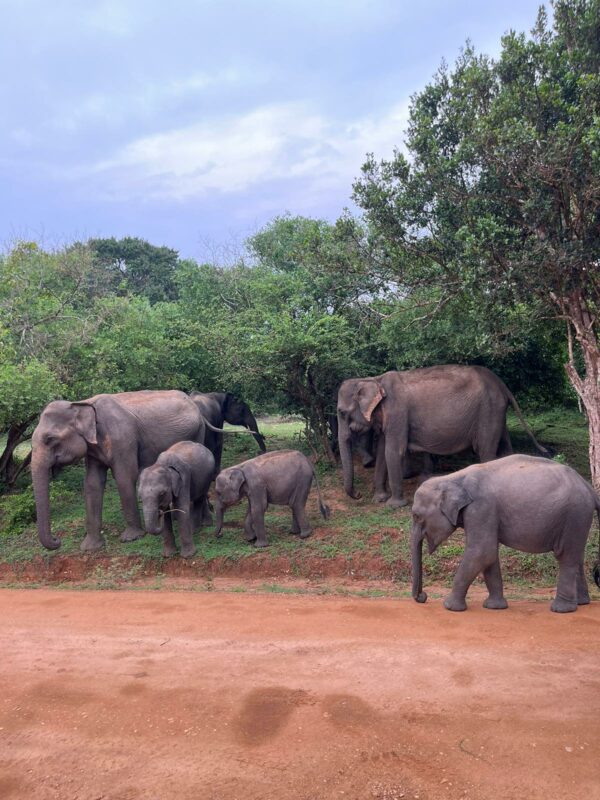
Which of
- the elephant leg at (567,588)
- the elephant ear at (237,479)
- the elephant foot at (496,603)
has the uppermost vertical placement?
the elephant ear at (237,479)

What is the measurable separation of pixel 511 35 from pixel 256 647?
33.5ft

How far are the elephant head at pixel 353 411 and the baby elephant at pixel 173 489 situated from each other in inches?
116

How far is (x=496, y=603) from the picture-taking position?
7.93m

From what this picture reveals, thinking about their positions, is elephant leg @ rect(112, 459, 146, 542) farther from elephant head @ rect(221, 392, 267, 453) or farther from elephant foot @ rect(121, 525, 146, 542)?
elephant head @ rect(221, 392, 267, 453)

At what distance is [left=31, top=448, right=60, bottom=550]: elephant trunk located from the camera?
10.9 meters

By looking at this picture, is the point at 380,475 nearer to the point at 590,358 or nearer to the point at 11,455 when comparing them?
the point at 590,358

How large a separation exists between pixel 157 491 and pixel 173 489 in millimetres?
340

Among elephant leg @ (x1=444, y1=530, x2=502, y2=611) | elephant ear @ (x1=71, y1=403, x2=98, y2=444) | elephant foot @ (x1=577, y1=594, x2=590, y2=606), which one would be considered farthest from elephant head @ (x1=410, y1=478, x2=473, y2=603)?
elephant ear @ (x1=71, y1=403, x2=98, y2=444)

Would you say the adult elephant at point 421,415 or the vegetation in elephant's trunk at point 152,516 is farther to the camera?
the adult elephant at point 421,415

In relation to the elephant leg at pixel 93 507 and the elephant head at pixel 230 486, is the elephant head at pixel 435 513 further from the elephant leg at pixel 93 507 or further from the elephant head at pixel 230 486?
the elephant leg at pixel 93 507

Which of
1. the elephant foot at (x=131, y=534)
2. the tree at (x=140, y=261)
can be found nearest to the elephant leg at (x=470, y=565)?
the elephant foot at (x=131, y=534)

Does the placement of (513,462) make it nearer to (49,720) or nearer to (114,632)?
(114,632)

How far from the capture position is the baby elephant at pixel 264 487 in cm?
1115

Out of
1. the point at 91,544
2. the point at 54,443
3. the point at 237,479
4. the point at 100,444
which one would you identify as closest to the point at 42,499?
the point at 54,443
